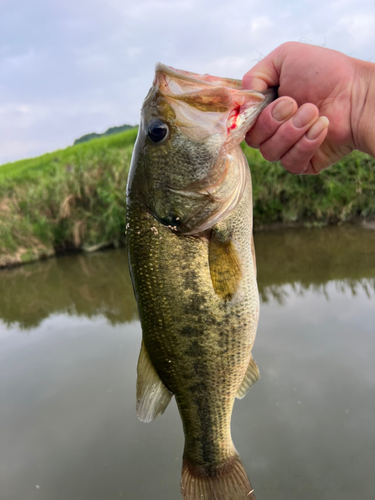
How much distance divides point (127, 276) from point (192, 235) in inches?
206

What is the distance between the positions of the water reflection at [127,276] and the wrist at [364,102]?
3.13 meters

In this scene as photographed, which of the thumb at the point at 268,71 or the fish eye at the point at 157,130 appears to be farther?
the thumb at the point at 268,71

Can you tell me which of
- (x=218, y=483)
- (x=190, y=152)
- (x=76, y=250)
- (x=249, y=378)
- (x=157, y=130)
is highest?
(x=157, y=130)

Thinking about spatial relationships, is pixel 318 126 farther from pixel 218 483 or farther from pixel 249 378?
pixel 218 483

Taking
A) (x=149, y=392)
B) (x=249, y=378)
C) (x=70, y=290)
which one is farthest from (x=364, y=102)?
(x=70, y=290)

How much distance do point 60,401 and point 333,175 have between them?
6.75 m

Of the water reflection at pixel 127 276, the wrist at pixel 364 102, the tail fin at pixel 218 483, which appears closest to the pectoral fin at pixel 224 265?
the tail fin at pixel 218 483

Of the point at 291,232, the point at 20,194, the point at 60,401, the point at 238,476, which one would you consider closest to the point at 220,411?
the point at 238,476

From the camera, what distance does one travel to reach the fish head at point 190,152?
4.77ft

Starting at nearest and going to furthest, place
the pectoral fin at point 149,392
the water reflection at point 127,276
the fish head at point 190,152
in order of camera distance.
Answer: the fish head at point 190,152
the pectoral fin at point 149,392
the water reflection at point 127,276

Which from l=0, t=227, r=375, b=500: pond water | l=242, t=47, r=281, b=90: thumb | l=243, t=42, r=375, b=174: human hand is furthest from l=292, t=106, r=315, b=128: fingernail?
l=0, t=227, r=375, b=500: pond water

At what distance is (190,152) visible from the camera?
149 centimetres

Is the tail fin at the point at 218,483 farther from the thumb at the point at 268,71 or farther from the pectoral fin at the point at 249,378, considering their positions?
the thumb at the point at 268,71

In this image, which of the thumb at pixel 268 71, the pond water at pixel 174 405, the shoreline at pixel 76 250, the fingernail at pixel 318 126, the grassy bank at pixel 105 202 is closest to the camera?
the fingernail at pixel 318 126
